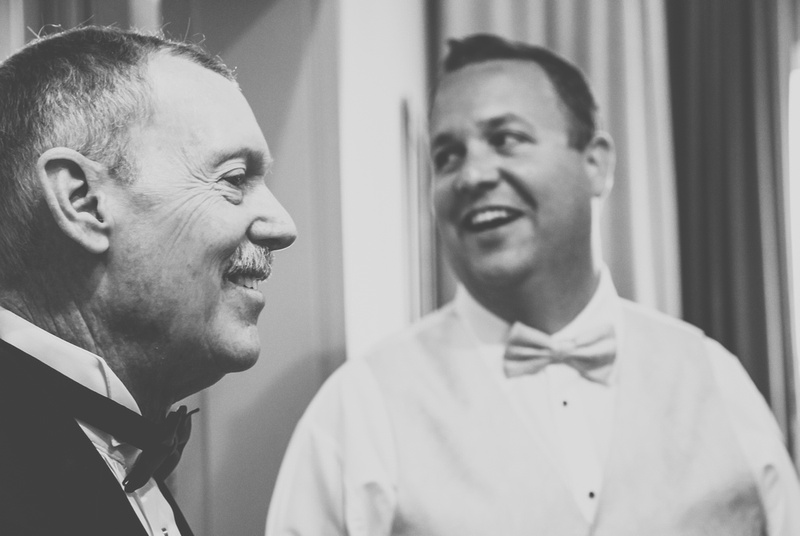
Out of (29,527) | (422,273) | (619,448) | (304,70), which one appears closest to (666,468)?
(619,448)

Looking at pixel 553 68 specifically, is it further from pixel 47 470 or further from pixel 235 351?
pixel 47 470

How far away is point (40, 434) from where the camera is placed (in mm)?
699

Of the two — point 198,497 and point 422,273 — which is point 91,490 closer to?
point 198,497

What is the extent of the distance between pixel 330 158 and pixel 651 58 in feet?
2.98

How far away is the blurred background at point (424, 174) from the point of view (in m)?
1.67

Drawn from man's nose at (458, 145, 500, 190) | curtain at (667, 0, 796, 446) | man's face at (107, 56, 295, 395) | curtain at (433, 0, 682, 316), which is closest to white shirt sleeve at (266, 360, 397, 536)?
man's nose at (458, 145, 500, 190)

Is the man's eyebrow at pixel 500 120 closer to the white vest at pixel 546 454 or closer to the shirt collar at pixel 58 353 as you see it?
the white vest at pixel 546 454

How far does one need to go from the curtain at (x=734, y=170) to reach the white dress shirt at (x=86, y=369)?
1.66 meters

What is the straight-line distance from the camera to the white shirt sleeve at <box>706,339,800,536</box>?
1477 mm

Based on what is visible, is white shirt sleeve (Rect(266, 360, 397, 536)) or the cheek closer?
white shirt sleeve (Rect(266, 360, 397, 536))

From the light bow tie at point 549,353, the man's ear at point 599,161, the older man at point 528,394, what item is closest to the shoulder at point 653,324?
the older man at point 528,394

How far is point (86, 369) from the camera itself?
31.3 inches

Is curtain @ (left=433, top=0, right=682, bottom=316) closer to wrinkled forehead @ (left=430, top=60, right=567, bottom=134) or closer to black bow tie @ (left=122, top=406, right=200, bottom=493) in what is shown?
wrinkled forehead @ (left=430, top=60, right=567, bottom=134)

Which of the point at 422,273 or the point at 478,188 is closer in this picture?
the point at 478,188
